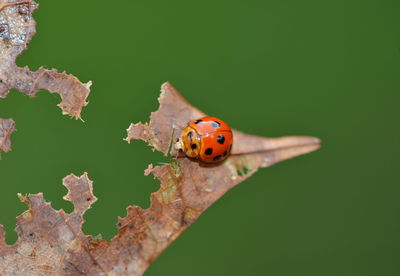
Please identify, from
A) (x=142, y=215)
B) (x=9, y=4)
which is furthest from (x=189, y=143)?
(x=9, y=4)

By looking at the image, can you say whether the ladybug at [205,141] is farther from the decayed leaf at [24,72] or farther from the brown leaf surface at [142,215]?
the decayed leaf at [24,72]

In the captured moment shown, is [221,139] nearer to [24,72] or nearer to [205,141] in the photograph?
[205,141]

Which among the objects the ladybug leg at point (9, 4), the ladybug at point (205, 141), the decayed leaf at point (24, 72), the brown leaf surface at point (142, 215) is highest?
the ladybug leg at point (9, 4)

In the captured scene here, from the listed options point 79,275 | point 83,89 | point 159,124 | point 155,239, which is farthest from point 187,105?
point 79,275

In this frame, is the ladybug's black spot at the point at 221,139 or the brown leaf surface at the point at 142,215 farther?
the ladybug's black spot at the point at 221,139

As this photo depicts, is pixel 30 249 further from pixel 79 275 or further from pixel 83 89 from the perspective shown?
pixel 83 89

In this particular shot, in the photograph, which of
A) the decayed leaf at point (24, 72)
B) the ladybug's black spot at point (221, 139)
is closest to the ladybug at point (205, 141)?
the ladybug's black spot at point (221, 139)

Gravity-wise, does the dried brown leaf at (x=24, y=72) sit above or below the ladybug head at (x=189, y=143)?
above
